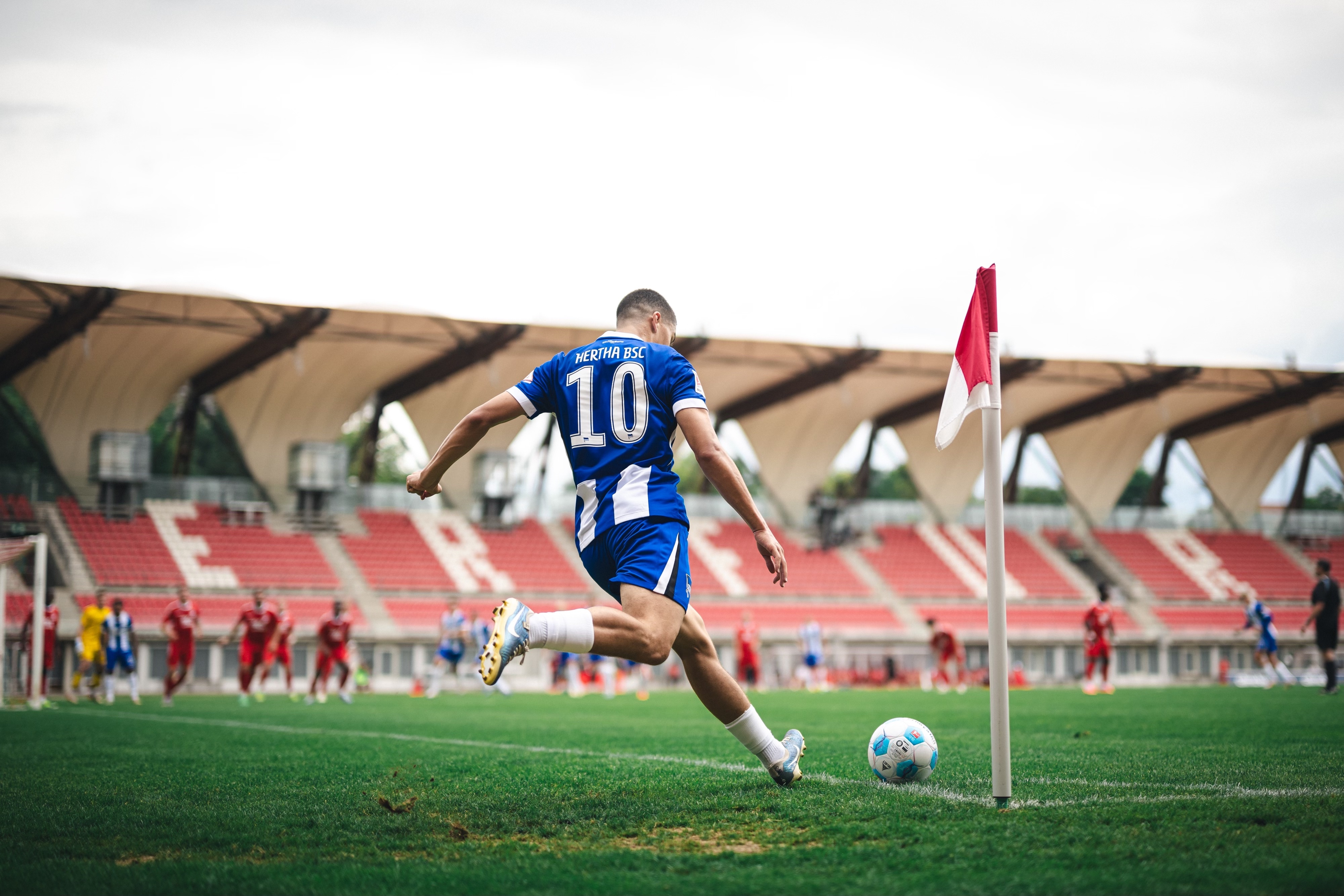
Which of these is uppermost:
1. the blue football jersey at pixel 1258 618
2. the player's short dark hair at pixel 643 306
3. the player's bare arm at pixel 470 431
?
the player's short dark hair at pixel 643 306

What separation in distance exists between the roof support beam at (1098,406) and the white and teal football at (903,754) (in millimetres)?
31553

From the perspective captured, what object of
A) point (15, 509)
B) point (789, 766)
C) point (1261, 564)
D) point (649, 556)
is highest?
point (15, 509)

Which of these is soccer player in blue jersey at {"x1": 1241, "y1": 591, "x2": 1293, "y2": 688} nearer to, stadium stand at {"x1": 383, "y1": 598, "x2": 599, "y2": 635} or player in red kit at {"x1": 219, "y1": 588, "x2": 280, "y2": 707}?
stadium stand at {"x1": 383, "y1": 598, "x2": 599, "y2": 635}

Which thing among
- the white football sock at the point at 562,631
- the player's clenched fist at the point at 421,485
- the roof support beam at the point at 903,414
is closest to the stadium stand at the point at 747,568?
the roof support beam at the point at 903,414

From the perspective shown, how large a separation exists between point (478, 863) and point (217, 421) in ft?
117

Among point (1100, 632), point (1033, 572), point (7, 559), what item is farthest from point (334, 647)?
point (1033, 572)

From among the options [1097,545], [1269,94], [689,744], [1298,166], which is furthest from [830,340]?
[689,744]

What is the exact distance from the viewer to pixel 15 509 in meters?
Result: 31.7

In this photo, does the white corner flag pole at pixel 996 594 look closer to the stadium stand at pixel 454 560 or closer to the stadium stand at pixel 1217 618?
the stadium stand at pixel 454 560

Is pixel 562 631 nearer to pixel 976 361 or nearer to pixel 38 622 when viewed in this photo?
pixel 976 361

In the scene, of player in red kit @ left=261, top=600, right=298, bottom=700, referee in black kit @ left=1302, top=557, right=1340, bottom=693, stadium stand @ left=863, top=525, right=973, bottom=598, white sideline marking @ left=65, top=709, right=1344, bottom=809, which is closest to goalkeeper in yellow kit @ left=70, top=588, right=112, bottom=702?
player in red kit @ left=261, top=600, right=298, bottom=700

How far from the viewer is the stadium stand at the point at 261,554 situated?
32594 mm

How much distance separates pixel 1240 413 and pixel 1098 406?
6.72m

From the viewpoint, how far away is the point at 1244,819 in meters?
4.11
